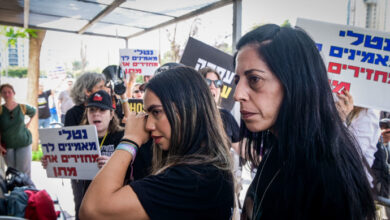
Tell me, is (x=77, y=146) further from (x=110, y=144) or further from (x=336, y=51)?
(x=336, y=51)

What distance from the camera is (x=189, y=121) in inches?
50.2

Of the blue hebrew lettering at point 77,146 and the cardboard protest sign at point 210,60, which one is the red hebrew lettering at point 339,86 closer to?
the cardboard protest sign at point 210,60

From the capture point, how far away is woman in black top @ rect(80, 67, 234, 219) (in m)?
1.08

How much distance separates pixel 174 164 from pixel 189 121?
0.20 m

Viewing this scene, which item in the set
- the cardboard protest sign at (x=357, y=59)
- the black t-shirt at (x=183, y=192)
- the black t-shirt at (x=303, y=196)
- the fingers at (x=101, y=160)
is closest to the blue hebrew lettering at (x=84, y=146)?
the fingers at (x=101, y=160)

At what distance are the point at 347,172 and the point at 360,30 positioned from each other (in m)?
2.19

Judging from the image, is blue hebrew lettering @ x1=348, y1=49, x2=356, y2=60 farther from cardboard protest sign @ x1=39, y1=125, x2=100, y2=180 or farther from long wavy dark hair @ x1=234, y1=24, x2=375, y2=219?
cardboard protest sign @ x1=39, y1=125, x2=100, y2=180

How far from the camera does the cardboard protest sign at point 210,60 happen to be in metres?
3.59

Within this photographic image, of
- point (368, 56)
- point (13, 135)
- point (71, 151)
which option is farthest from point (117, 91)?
point (13, 135)

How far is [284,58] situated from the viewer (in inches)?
37.6

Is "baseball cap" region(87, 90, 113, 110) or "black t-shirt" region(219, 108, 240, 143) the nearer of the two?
"baseball cap" region(87, 90, 113, 110)

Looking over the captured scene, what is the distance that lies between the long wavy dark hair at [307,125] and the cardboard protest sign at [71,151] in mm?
1588

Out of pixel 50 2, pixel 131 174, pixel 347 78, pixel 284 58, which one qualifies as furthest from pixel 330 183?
pixel 50 2

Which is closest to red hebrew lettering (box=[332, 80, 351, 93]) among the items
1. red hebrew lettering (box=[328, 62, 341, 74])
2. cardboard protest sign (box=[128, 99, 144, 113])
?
red hebrew lettering (box=[328, 62, 341, 74])
